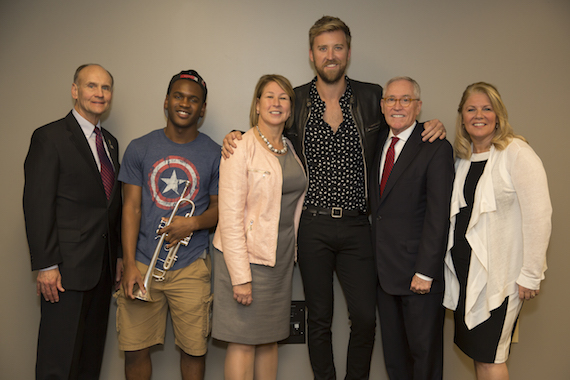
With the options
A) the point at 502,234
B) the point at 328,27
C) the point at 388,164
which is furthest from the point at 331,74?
the point at 502,234

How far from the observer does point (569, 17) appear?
3168 mm

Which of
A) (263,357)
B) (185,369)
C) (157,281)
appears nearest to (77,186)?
(157,281)

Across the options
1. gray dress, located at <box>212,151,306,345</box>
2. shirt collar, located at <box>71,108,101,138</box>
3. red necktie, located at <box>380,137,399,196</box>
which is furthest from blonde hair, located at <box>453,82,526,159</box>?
shirt collar, located at <box>71,108,101,138</box>

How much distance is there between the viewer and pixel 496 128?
2.40 m

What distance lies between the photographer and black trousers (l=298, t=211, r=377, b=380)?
8.57 feet

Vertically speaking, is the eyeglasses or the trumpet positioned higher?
the eyeglasses

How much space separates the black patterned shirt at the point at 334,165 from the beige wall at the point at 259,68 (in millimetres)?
716

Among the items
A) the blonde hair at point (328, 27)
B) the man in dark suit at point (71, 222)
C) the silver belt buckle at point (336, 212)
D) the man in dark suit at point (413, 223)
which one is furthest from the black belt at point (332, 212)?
the man in dark suit at point (71, 222)

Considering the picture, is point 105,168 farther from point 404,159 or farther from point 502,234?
point 502,234

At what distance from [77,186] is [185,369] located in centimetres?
142

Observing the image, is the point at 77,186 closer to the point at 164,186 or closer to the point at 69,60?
the point at 164,186

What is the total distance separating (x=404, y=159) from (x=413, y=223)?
1.30 ft

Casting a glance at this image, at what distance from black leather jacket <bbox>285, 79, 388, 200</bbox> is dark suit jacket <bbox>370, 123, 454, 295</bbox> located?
0.27 meters

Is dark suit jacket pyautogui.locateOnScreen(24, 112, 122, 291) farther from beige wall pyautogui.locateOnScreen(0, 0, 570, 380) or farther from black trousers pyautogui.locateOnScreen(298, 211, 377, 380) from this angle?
black trousers pyautogui.locateOnScreen(298, 211, 377, 380)
